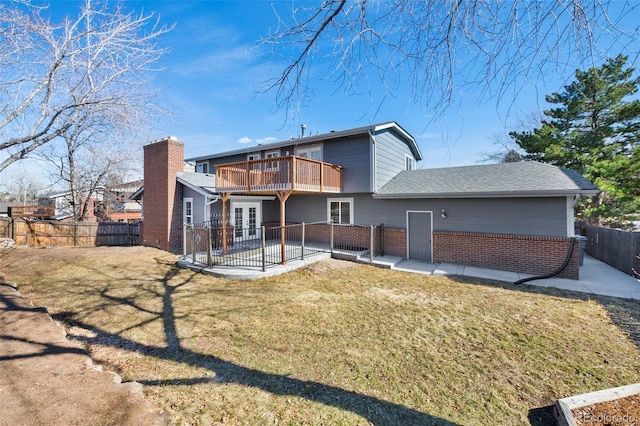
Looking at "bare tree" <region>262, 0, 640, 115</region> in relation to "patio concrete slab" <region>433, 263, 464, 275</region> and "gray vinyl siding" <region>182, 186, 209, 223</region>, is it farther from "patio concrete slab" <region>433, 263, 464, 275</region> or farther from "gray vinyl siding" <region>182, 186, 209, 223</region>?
"gray vinyl siding" <region>182, 186, 209, 223</region>

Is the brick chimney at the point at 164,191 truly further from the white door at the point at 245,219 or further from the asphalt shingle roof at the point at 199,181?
the white door at the point at 245,219

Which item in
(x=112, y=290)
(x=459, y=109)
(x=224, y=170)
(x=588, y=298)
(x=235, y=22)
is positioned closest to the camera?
(x=459, y=109)

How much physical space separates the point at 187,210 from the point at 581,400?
14203 millimetres

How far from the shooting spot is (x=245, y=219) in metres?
13.8

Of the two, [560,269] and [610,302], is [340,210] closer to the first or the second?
[560,269]

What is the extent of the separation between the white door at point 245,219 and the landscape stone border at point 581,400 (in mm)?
11797

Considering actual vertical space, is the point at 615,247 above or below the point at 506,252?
above

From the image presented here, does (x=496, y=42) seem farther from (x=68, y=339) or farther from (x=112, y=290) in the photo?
(x=112, y=290)

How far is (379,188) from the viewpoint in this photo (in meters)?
12.1

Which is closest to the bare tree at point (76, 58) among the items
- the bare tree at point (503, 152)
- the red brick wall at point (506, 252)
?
the red brick wall at point (506, 252)

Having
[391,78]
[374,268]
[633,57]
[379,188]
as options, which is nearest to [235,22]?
[391,78]

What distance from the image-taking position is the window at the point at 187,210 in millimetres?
13313

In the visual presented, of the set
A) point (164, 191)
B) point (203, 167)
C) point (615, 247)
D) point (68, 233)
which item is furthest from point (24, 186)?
point (615, 247)

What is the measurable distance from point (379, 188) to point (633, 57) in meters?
10.5
